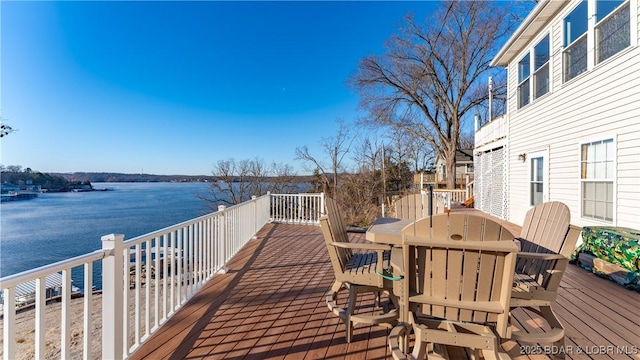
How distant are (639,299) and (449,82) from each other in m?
16.1

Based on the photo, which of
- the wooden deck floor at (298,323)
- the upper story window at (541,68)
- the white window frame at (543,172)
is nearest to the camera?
the wooden deck floor at (298,323)

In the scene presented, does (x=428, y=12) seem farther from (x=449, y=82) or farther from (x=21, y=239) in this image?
(x=21, y=239)

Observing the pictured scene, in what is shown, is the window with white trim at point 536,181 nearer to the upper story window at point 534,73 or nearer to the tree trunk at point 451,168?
the upper story window at point 534,73

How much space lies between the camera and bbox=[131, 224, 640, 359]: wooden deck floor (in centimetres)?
209

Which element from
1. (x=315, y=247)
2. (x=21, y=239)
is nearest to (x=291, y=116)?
(x=315, y=247)

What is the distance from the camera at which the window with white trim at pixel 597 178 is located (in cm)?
433

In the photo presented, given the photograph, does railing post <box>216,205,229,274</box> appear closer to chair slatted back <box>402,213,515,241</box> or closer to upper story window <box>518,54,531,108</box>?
chair slatted back <box>402,213,515,241</box>

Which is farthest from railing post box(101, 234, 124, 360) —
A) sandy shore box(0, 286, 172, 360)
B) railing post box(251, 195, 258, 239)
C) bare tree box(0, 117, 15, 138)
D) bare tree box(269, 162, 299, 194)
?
bare tree box(269, 162, 299, 194)

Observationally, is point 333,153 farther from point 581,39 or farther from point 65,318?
point 65,318

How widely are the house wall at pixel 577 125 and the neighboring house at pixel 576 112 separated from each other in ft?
0.05

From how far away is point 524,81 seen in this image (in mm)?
7168

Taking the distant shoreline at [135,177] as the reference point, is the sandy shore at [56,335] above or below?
below

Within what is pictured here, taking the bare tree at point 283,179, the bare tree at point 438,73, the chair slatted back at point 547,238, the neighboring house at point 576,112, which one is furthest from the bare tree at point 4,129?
the bare tree at point 438,73

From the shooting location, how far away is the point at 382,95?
57.4 feet
